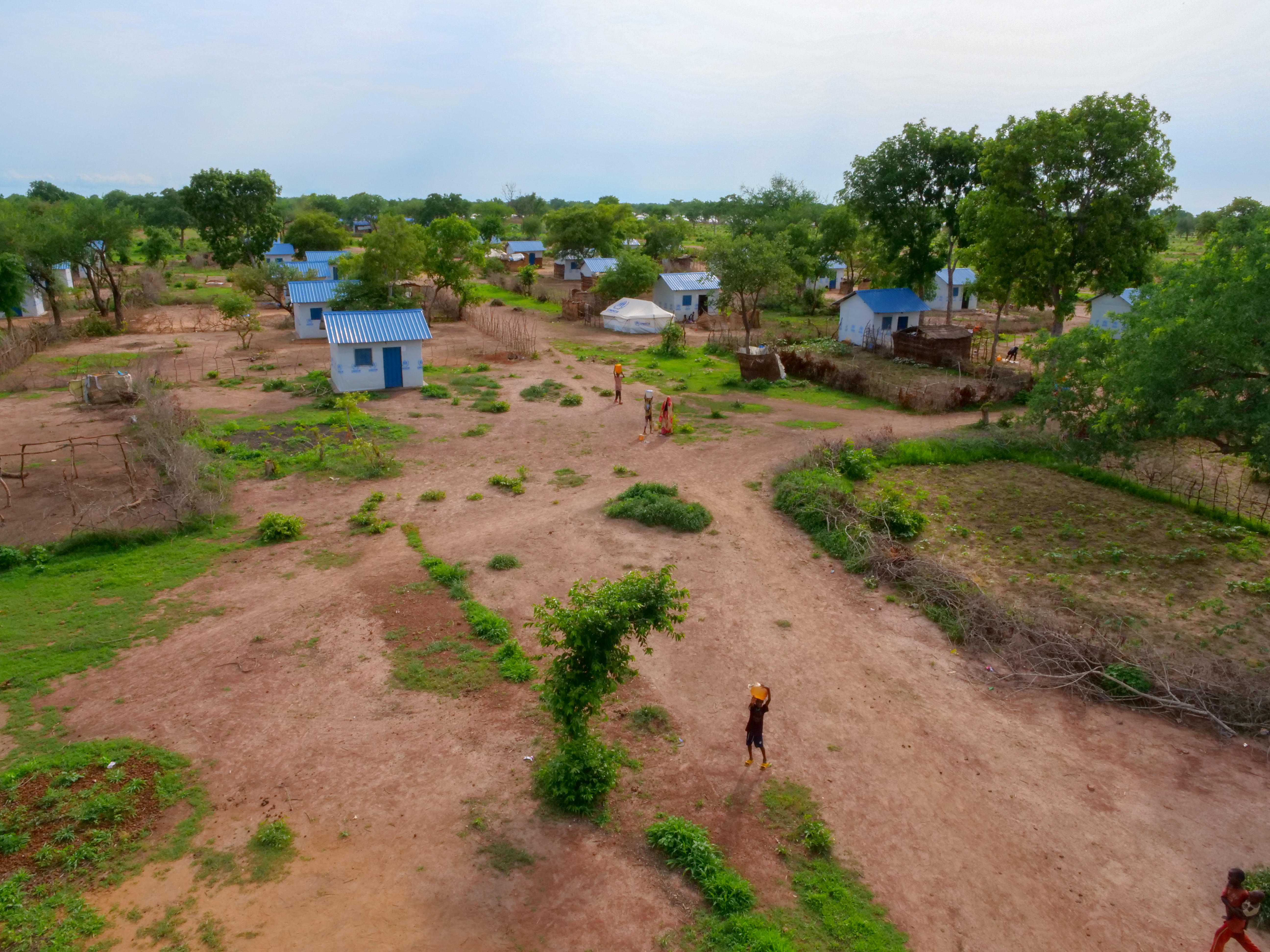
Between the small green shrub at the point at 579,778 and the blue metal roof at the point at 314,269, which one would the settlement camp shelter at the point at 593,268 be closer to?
the blue metal roof at the point at 314,269

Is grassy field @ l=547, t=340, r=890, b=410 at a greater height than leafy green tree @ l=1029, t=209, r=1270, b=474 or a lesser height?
lesser

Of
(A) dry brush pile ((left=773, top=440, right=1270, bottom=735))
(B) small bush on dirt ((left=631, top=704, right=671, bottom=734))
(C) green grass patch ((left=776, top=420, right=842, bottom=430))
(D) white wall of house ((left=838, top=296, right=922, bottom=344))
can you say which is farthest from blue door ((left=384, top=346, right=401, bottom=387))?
(D) white wall of house ((left=838, top=296, right=922, bottom=344))

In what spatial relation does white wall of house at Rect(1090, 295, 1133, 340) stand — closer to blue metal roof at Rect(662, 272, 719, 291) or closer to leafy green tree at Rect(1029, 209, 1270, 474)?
blue metal roof at Rect(662, 272, 719, 291)

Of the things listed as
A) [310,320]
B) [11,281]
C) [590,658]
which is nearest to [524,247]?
[310,320]

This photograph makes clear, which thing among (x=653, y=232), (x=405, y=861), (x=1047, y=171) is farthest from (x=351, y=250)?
(x=405, y=861)

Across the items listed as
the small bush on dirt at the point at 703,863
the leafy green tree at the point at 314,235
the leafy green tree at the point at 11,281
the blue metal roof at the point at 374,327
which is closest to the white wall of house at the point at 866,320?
the blue metal roof at the point at 374,327

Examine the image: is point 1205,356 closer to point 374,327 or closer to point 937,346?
point 937,346
